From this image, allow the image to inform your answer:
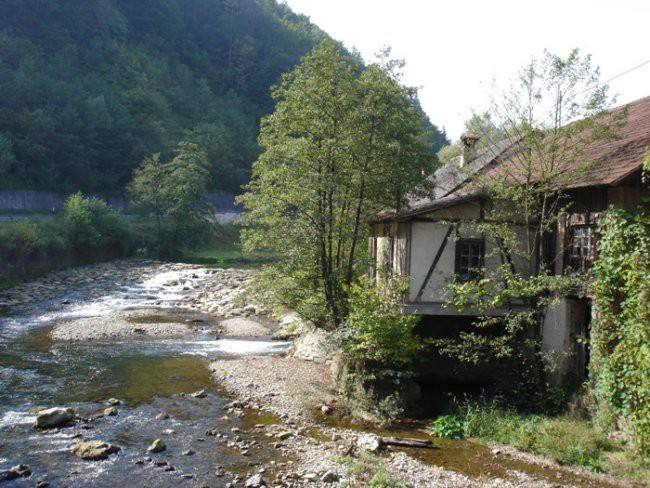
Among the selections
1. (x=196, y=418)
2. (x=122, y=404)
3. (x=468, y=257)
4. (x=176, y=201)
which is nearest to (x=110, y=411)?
(x=122, y=404)

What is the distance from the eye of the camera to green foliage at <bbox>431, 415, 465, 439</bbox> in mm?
11547

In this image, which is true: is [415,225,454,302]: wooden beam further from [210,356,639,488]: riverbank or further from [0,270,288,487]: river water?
[0,270,288,487]: river water

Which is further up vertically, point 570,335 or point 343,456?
point 570,335

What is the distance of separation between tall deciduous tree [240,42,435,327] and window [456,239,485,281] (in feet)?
7.41

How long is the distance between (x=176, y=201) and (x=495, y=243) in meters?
40.3

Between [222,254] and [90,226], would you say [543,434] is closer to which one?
A: [90,226]

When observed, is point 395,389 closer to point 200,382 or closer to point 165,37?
point 200,382

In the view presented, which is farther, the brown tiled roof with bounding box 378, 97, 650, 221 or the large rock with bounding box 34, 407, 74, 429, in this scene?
the large rock with bounding box 34, 407, 74, 429

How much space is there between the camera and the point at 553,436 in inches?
411

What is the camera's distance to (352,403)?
1304 cm

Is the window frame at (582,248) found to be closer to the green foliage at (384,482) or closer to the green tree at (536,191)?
the green tree at (536,191)

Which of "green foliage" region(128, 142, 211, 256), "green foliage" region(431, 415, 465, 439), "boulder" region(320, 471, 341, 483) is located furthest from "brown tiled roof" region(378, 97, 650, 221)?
"green foliage" region(128, 142, 211, 256)

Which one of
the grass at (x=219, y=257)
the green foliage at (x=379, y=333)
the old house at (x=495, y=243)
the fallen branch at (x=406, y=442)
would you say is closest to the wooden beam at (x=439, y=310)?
the old house at (x=495, y=243)

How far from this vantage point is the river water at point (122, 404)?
980cm
